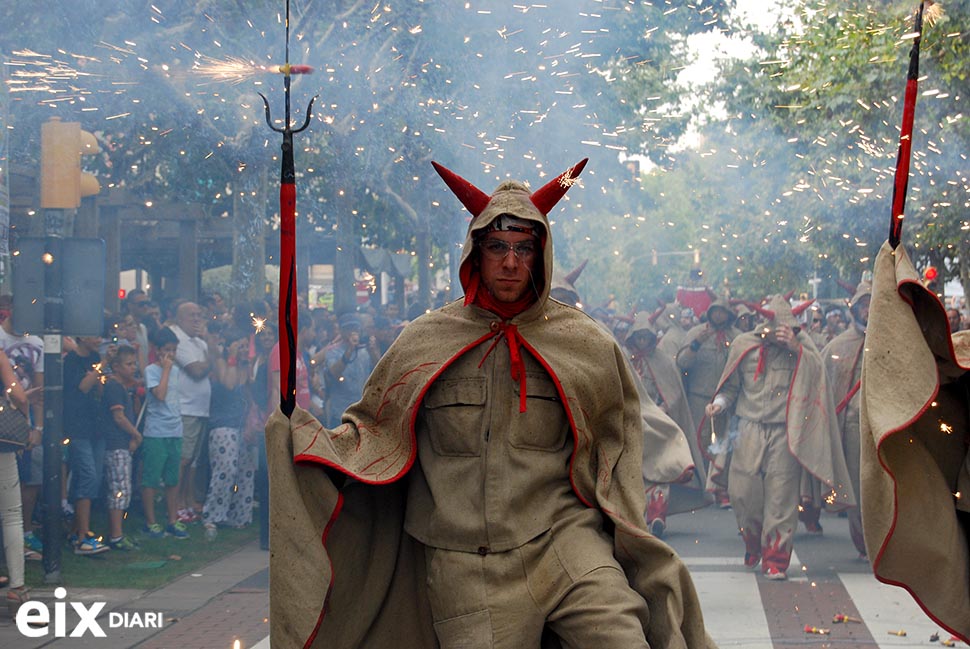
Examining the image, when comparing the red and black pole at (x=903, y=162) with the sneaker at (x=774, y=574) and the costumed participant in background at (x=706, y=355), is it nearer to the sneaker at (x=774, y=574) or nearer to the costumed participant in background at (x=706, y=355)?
the sneaker at (x=774, y=574)

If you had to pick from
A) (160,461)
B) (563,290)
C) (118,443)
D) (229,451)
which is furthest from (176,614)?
(563,290)

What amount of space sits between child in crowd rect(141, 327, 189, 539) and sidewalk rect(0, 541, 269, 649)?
1.03 meters

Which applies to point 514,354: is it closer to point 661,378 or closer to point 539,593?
point 539,593

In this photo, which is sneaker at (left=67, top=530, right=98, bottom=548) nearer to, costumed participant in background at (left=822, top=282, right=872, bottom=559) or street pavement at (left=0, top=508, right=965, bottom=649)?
street pavement at (left=0, top=508, right=965, bottom=649)

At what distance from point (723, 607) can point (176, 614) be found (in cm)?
361

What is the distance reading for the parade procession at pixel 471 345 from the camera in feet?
16.4

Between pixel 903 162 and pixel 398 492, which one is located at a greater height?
pixel 903 162

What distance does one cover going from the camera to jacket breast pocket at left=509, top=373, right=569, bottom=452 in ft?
16.7

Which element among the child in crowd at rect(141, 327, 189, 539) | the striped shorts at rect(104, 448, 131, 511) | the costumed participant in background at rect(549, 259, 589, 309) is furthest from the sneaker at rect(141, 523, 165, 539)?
the costumed participant in background at rect(549, 259, 589, 309)

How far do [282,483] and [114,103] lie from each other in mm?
10490

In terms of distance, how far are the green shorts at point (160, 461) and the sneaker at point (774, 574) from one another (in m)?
4.79

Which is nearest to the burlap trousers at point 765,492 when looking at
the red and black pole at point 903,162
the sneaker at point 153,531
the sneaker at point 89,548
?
the sneaker at point 153,531

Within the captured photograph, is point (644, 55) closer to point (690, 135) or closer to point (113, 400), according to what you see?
point (690, 135)

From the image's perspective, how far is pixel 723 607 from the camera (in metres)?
9.53
